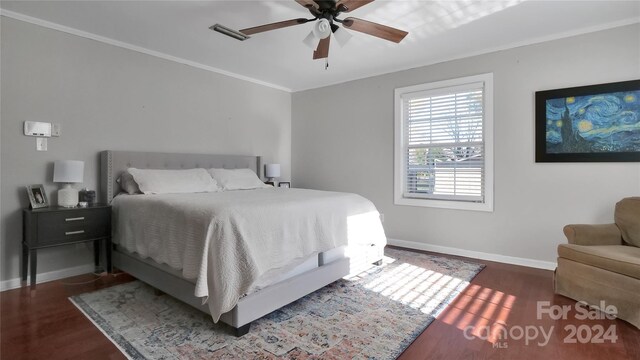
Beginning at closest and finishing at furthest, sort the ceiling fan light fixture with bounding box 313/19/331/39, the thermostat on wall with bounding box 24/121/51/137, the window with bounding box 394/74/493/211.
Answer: the ceiling fan light fixture with bounding box 313/19/331/39, the thermostat on wall with bounding box 24/121/51/137, the window with bounding box 394/74/493/211

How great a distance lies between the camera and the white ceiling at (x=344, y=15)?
8.89 feet

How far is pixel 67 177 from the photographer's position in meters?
2.94

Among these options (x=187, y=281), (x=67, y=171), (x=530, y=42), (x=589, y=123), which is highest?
(x=530, y=42)

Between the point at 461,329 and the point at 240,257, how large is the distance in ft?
5.21

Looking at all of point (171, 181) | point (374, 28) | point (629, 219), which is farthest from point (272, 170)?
point (629, 219)

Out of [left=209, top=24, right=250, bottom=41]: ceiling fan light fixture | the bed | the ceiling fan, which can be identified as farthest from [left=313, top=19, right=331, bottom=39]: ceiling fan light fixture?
the bed

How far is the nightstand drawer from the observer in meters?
2.71

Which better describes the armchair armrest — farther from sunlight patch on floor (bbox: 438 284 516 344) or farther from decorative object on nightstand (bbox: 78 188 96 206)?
decorative object on nightstand (bbox: 78 188 96 206)

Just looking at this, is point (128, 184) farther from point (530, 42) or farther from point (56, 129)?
point (530, 42)

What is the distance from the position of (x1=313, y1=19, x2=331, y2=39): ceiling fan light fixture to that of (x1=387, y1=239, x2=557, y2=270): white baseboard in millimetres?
2999

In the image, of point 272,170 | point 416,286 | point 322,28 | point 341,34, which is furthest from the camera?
point 272,170

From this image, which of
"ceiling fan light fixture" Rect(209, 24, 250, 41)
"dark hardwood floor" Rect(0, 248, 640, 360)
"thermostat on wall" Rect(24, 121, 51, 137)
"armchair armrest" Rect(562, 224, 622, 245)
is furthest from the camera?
"thermostat on wall" Rect(24, 121, 51, 137)

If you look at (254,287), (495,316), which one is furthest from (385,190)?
(254,287)

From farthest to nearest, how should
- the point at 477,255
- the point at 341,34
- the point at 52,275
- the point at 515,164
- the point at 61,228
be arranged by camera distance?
the point at 477,255, the point at 515,164, the point at 52,275, the point at 61,228, the point at 341,34
